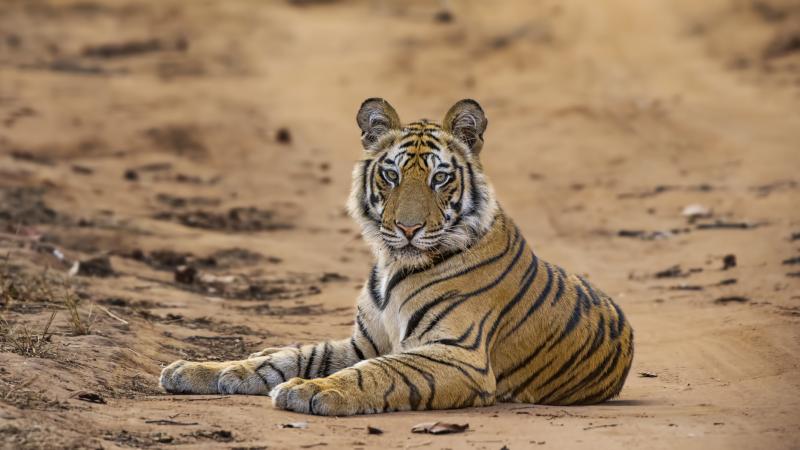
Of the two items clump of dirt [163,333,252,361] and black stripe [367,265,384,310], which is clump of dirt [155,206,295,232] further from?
black stripe [367,265,384,310]

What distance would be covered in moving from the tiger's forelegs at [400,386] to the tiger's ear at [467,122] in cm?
120

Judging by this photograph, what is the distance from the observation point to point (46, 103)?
56.3 feet

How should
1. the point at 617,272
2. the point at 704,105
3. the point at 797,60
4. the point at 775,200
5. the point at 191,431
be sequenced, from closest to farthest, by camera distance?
the point at 191,431
the point at 617,272
the point at 775,200
the point at 704,105
the point at 797,60

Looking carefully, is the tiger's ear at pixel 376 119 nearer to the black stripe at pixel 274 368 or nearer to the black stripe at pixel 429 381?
the black stripe at pixel 274 368

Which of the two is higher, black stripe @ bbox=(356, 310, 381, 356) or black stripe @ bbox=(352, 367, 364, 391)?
black stripe @ bbox=(356, 310, 381, 356)

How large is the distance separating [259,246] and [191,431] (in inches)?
264

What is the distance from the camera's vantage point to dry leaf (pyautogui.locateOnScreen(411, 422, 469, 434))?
505 cm

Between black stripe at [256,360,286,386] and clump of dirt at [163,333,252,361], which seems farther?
clump of dirt at [163,333,252,361]

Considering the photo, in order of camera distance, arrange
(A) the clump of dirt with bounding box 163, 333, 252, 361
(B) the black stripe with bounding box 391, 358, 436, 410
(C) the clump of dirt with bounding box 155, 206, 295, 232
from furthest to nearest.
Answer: (C) the clump of dirt with bounding box 155, 206, 295, 232 → (A) the clump of dirt with bounding box 163, 333, 252, 361 → (B) the black stripe with bounding box 391, 358, 436, 410

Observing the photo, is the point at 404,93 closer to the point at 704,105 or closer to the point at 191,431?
the point at 704,105

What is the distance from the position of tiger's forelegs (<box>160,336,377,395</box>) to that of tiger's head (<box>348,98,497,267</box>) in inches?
21.8

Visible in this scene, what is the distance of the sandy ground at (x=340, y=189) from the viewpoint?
542cm

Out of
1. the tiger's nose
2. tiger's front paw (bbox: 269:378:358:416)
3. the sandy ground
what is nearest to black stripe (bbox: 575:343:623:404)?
the sandy ground

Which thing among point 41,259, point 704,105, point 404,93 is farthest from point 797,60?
point 41,259
